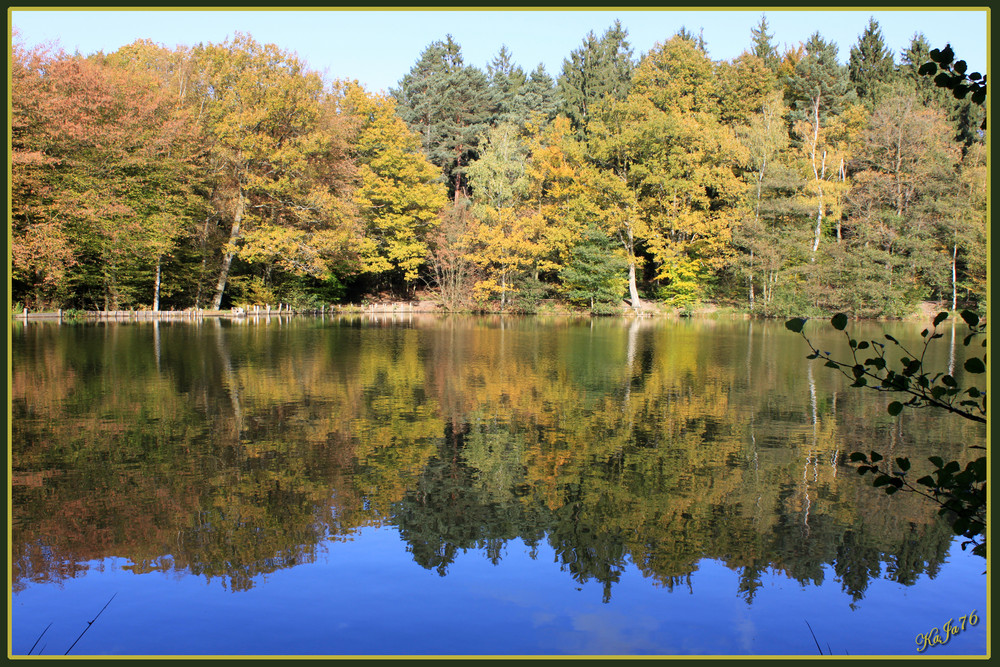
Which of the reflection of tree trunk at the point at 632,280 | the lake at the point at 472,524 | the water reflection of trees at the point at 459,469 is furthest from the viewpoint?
the reflection of tree trunk at the point at 632,280

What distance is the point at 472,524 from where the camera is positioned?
6.69 m

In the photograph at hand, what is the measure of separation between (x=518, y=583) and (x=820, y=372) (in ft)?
42.8

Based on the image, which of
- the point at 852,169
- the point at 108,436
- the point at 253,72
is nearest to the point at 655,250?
the point at 852,169

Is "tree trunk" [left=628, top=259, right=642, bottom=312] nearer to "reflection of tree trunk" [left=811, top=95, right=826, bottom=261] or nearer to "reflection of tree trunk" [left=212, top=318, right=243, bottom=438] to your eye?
"reflection of tree trunk" [left=811, top=95, right=826, bottom=261]

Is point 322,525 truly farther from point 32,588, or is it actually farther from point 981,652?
point 981,652

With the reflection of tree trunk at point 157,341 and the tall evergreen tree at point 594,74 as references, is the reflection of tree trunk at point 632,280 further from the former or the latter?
the reflection of tree trunk at point 157,341

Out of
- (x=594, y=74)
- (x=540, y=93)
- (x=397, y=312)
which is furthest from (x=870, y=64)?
(x=397, y=312)

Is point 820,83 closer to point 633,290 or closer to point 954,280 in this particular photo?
point 954,280

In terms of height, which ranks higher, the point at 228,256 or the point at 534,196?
the point at 534,196

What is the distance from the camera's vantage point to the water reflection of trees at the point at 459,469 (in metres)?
6.01

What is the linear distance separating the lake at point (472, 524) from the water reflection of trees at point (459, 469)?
0.04 m

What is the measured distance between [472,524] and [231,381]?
8.77 metres

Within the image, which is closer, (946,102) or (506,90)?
(946,102)

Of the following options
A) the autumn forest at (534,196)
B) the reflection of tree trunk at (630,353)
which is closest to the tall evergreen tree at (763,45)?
the autumn forest at (534,196)
